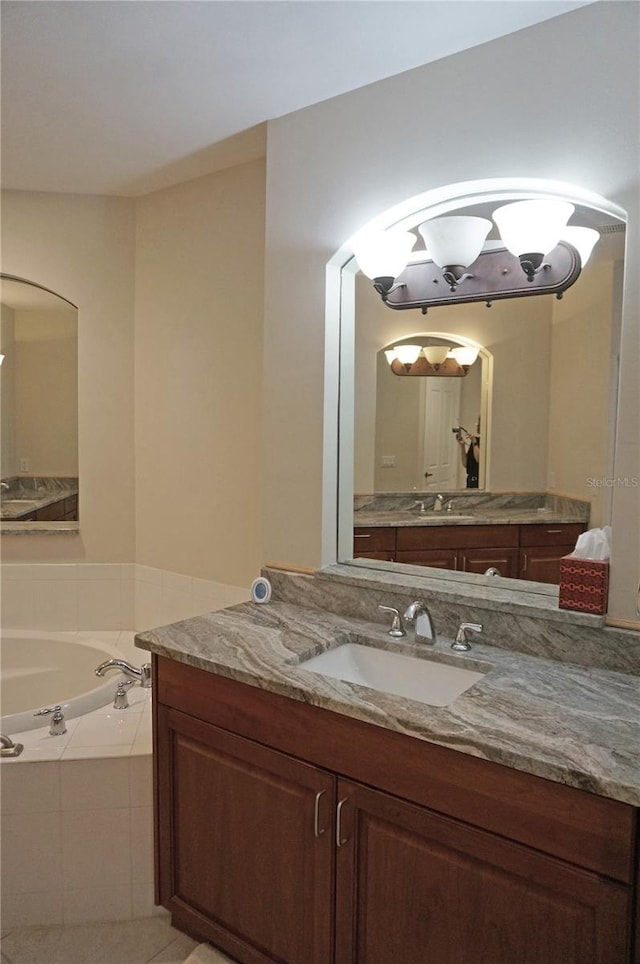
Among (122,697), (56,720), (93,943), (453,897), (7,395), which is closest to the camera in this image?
(453,897)

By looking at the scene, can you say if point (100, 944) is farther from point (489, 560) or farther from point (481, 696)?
point (489, 560)

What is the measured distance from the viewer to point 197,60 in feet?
5.86

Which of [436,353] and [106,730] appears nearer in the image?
[436,353]

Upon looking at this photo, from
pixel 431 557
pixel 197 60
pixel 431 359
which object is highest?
pixel 197 60

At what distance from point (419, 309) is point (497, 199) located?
36 centimetres

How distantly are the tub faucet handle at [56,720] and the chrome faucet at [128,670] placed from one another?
17 cm

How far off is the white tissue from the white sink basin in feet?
1.32

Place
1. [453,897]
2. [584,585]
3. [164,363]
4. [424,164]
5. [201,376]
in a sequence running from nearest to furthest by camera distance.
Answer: [453,897], [584,585], [424,164], [201,376], [164,363]

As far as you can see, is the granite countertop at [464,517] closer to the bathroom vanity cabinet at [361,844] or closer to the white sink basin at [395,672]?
the white sink basin at [395,672]

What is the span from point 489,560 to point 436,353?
0.63 m

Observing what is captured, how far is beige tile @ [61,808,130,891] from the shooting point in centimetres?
194

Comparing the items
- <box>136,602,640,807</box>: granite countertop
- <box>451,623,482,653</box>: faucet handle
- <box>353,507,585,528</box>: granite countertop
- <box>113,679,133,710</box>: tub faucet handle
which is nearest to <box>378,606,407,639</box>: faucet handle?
<box>136,602,640,807</box>: granite countertop

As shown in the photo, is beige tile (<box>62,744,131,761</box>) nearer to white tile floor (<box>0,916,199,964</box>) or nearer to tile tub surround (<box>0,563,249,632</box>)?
white tile floor (<box>0,916,199,964</box>)

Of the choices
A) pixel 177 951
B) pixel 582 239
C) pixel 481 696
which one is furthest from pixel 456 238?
pixel 177 951
